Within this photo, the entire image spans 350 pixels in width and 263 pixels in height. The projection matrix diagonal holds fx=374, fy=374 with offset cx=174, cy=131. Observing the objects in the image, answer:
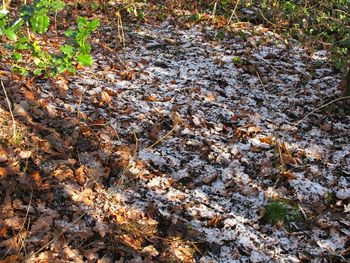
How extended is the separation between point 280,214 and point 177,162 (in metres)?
1.39

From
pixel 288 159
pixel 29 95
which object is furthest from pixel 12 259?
pixel 288 159

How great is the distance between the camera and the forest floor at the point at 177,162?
144 inches

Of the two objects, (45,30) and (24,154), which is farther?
(24,154)

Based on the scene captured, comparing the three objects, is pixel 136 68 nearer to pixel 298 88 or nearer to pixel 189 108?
pixel 189 108

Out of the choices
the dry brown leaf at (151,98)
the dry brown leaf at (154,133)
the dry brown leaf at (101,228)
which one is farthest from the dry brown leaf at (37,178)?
the dry brown leaf at (151,98)

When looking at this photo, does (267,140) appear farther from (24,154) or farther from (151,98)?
(24,154)

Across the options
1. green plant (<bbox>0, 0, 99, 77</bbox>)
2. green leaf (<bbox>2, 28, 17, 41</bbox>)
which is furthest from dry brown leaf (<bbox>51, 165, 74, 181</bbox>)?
green leaf (<bbox>2, 28, 17, 41</bbox>)

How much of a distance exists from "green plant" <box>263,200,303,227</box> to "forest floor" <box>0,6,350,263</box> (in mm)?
12

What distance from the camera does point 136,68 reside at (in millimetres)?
6520

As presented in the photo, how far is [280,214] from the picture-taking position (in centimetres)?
401

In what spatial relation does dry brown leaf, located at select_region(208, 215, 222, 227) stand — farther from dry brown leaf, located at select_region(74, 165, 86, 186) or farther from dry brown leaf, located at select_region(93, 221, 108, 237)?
dry brown leaf, located at select_region(74, 165, 86, 186)

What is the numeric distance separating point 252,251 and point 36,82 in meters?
3.91

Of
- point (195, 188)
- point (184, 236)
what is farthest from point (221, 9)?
point (184, 236)

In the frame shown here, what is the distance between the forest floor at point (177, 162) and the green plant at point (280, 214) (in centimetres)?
1
